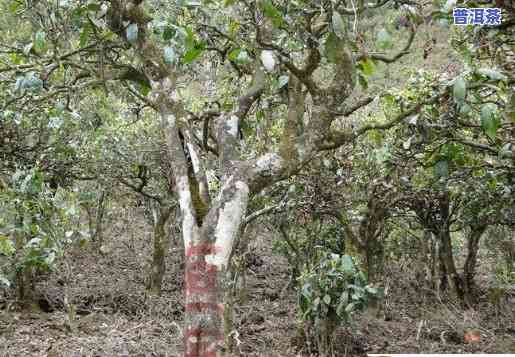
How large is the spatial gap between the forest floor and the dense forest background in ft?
0.16

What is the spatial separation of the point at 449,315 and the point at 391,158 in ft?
17.9

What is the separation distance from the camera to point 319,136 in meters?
3.59

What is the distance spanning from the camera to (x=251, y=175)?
3252mm

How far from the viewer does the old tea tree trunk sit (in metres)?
2.94

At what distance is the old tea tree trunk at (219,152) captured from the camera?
2.94 meters

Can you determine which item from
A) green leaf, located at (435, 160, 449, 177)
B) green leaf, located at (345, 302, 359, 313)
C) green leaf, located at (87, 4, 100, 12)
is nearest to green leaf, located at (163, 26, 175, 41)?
green leaf, located at (87, 4, 100, 12)

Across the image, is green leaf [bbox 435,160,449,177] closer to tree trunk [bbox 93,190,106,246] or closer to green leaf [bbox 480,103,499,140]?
green leaf [bbox 480,103,499,140]

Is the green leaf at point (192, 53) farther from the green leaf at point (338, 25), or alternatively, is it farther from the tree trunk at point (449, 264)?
the tree trunk at point (449, 264)

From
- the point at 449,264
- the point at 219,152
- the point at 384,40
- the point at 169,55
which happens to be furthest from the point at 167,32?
the point at 449,264

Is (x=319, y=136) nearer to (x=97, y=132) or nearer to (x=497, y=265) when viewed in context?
(x=97, y=132)

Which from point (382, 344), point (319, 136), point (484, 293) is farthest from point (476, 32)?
point (484, 293)

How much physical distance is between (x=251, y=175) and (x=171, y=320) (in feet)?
20.5

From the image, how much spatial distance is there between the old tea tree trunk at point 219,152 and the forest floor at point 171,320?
2633mm

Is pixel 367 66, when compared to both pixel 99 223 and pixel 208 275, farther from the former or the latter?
pixel 99 223
